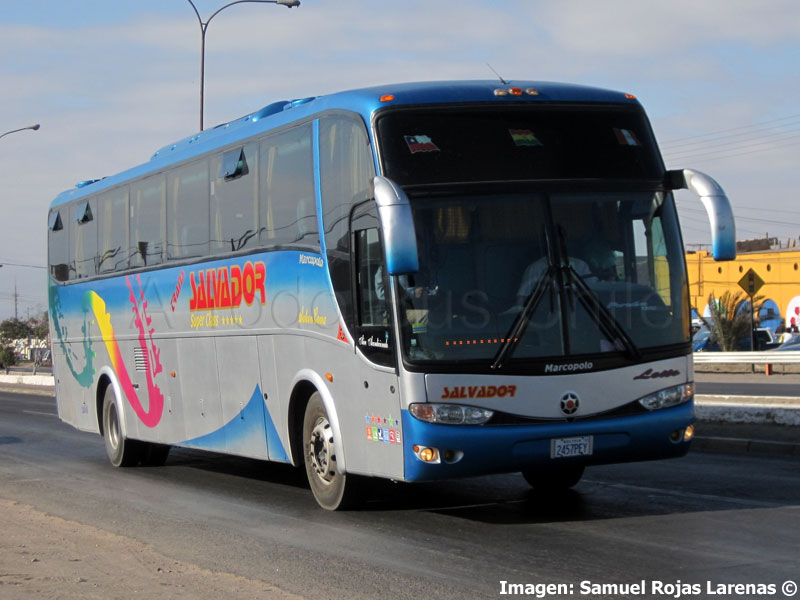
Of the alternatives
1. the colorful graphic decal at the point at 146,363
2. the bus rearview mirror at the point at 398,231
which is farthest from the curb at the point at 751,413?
the bus rearview mirror at the point at 398,231

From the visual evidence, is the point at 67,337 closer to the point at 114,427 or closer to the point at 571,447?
the point at 114,427

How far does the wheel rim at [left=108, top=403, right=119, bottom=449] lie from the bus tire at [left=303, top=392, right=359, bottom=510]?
6130 millimetres

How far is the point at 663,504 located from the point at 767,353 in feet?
82.2

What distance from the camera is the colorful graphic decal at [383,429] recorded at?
355 inches

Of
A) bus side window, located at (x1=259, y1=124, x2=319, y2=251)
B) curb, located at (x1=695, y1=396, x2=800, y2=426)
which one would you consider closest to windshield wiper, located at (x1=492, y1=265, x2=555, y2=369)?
bus side window, located at (x1=259, y1=124, x2=319, y2=251)

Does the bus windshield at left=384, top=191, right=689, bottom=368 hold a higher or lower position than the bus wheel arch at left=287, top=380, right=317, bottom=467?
higher

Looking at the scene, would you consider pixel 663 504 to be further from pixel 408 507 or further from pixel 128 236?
pixel 128 236

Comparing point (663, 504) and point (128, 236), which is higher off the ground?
point (128, 236)

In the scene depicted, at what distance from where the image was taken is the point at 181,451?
1802 centimetres

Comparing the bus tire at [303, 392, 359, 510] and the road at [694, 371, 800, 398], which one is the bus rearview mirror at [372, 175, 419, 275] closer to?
the bus tire at [303, 392, 359, 510]

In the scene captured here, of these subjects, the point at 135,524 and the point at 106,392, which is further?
the point at 106,392

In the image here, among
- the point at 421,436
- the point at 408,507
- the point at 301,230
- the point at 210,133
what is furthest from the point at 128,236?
the point at 421,436

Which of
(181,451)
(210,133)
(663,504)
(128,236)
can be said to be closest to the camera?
(663,504)

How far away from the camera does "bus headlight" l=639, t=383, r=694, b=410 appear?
9.23 m
